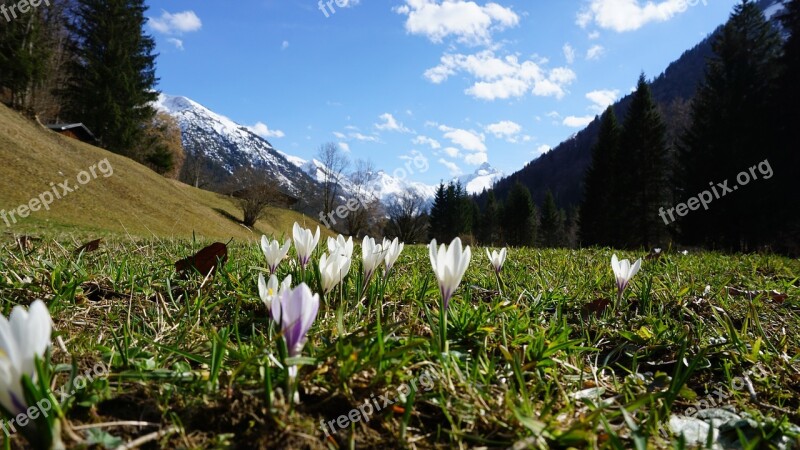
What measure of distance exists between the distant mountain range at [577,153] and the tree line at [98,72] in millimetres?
104658

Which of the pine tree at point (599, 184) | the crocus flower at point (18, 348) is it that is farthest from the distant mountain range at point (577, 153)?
the crocus flower at point (18, 348)

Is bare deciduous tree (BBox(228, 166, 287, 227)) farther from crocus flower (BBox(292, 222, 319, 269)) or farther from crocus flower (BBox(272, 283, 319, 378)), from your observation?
crocus flower (BBox(272, 283, 319, 378))

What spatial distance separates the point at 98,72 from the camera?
36.1 m

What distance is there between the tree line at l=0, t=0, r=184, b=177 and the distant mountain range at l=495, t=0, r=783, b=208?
343 ft

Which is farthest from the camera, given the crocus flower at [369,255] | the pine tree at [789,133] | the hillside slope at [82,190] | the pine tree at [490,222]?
the pine tree at [490,222]

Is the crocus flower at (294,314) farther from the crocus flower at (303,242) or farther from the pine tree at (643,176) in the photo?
the pine tree at (643,176)

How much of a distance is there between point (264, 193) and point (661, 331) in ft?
126

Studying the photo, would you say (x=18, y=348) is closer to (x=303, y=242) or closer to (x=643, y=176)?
(x=303, y=242)

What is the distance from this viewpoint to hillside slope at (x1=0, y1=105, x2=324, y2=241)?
19469mm

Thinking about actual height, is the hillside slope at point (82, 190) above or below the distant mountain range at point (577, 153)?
below

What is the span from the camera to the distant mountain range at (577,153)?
399ft

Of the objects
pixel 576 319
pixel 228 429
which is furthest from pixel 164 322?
pixel 576 319

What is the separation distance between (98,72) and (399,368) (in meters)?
45.5

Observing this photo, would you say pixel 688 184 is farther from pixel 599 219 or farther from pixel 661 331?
pixel 661 331
